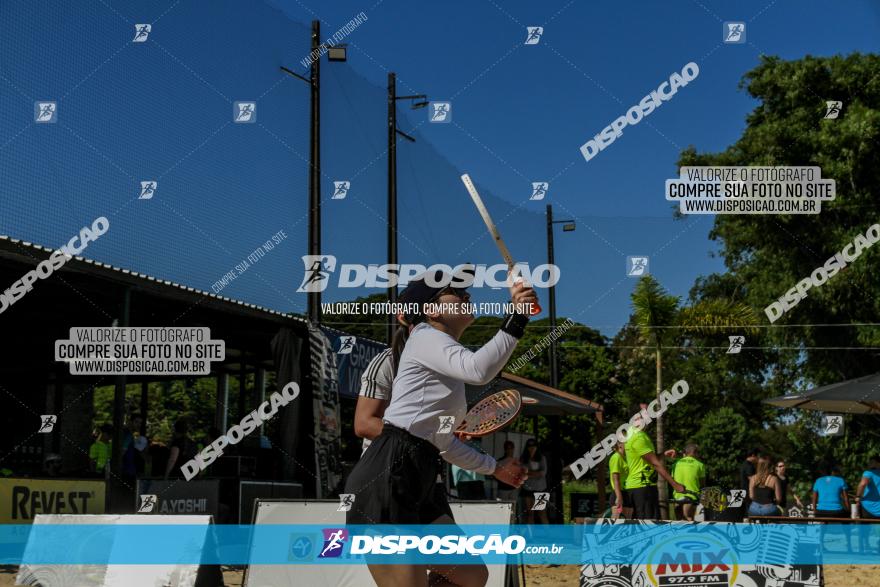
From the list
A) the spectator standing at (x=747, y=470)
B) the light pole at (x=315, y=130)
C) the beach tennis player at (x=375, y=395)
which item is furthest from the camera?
the spectator standing at (x=747, y=470)

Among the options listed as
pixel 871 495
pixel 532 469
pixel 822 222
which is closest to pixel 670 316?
pixel 822 222

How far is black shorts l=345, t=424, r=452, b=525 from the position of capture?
3.51 m

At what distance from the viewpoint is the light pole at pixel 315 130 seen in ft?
48.8

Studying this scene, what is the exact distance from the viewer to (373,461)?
358cm

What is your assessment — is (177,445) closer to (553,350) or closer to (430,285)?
(430,285)

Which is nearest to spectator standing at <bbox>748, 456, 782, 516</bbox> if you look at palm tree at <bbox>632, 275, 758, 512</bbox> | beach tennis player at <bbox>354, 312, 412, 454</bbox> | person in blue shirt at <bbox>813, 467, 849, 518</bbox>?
person in blue shirt at <bbox>813, 467, 849, 518</bbox>

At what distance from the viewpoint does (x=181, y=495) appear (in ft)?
33.8

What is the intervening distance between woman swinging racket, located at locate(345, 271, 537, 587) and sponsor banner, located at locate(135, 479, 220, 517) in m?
7.10

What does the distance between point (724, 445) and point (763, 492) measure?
78.3 ft

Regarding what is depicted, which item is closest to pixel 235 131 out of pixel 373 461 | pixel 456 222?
pixel 456 222

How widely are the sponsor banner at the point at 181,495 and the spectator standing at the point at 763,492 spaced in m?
7.54

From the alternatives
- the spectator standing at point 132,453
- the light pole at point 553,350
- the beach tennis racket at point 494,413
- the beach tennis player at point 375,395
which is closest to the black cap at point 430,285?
the beach tennis player at point 375,395

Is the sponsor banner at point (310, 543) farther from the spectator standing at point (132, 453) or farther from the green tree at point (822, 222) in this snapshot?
the green tree at point (822, 222)

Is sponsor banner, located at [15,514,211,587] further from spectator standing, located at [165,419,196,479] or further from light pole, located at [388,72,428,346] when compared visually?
light pole, located at [388,72,428,346]
